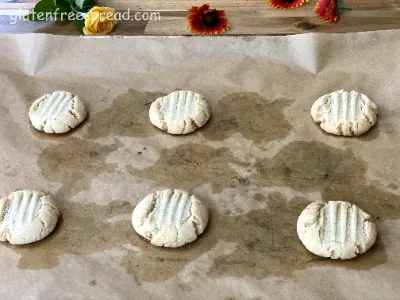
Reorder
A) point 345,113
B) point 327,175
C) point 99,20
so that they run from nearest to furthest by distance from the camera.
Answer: point 327,175
point 345,113
point 99,20

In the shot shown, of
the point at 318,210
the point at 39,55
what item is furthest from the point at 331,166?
the point at 39,55

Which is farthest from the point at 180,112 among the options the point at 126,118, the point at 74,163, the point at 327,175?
the point at 327,175

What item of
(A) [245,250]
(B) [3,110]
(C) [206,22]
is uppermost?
(C) [206,22]

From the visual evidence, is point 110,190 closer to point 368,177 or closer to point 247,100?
point 247,100

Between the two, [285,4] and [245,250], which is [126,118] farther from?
[285,4]

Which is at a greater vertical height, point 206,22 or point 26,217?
point 206,22

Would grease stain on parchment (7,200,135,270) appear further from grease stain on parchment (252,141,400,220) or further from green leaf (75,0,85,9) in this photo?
green leaf (75,0,85,9)

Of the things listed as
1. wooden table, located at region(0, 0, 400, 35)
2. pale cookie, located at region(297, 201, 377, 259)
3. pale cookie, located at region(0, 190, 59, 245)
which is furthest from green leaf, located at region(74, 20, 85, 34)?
pale cookie, located at region(297, 201, 377, 259)
